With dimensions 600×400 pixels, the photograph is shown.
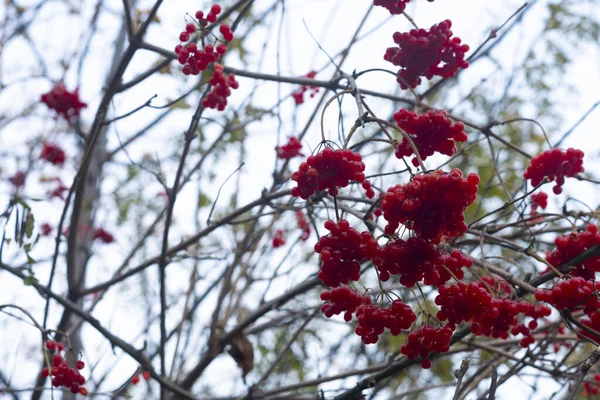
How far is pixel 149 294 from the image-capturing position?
5727 millimetres

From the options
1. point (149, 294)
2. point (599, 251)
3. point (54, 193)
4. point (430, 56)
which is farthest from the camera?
point (149, 294)

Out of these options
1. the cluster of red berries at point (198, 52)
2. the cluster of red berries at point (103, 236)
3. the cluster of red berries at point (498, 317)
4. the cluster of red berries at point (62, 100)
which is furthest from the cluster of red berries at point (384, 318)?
the cluster of red berries at point (103, 236)

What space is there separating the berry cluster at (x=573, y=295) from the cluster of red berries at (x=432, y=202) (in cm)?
48

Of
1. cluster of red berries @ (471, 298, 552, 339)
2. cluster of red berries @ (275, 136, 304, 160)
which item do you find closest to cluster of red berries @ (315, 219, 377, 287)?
cluster of red berries @ (471, 298, 552, 339)

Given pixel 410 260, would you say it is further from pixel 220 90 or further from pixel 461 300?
pixel 220 90

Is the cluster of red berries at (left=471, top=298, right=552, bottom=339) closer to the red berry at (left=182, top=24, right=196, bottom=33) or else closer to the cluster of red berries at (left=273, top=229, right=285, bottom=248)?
the red berry at (left=182, top=24, right=196, bottom=33)

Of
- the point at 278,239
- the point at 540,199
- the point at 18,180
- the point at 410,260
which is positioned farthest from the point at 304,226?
the point at 18,180

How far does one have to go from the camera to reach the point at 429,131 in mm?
1820

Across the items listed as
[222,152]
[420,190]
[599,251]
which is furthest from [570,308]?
[222,152]

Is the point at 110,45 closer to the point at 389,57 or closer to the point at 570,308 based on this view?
the point at 389,57

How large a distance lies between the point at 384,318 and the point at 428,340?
0.15 meters

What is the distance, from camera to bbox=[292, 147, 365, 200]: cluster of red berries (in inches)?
62.3

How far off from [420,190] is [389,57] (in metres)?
1.06

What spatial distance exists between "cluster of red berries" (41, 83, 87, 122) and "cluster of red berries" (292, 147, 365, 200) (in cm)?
292
